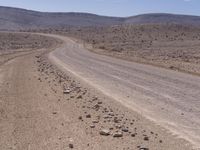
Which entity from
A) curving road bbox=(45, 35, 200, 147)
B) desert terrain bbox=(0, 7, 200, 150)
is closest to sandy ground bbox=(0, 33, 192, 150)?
desert terrain bbox=(0, 7, 200, 150)

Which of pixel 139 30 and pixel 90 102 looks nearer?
pixel 90 102

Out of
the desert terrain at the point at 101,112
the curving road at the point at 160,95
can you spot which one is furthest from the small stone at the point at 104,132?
the curving road at the point at 160,95

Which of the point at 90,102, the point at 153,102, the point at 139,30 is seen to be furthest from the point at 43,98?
the point at 139,30

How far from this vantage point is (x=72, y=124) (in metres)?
12.2

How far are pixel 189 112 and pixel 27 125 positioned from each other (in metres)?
4.32

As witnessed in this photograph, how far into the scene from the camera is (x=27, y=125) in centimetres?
1223

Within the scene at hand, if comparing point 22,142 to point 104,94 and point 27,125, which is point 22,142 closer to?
point 27,125

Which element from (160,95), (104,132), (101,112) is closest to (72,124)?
(104,132)

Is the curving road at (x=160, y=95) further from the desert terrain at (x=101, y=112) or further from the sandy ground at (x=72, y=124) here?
the sandy ground at (x=72, y=124)

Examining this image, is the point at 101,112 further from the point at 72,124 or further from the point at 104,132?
the point at 104,132

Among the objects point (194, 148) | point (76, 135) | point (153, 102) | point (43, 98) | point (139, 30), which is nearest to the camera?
point (194, 148)

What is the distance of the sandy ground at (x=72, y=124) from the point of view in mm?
9977

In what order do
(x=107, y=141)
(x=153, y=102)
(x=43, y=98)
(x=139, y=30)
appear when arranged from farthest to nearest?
(x=139, y=30) < (x=43, y=98) < (x=153, y=102) < (x=107, y=141)

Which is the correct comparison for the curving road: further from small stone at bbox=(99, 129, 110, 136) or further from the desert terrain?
small stone at bbox=(99, 129, 110, 136)
